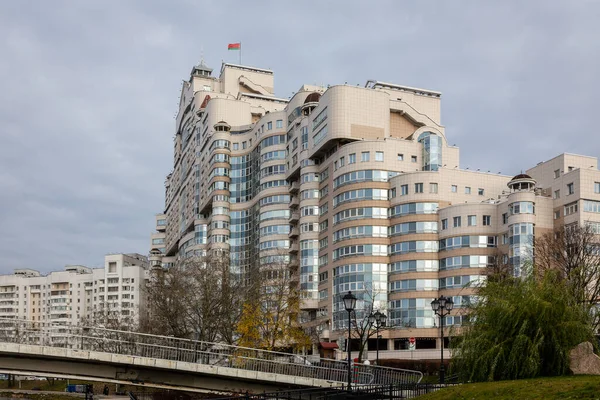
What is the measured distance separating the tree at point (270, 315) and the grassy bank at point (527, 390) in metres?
38.0

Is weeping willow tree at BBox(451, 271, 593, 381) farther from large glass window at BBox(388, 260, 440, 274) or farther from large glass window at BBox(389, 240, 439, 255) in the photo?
large glass window at BBox(389, 240, 439, 255)

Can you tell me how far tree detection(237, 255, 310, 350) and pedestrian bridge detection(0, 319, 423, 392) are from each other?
2070cm

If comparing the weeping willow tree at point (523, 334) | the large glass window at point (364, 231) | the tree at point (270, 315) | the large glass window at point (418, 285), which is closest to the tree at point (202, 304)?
the tree at point (270, 315)

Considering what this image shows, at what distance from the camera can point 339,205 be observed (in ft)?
303

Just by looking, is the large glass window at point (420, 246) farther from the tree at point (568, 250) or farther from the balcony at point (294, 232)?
the balcony at point (294, 232)

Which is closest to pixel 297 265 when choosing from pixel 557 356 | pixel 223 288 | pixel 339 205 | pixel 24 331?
pixel 339 205

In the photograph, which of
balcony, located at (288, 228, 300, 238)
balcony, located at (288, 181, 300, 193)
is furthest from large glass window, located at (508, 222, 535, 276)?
balcony, located at (288, 181, 300, 193)

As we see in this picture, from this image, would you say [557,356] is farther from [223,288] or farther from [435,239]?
[435,239]

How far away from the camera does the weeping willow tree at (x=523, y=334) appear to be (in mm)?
35281

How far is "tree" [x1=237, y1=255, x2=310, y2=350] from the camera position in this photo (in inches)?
2731

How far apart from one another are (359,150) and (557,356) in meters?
58.0

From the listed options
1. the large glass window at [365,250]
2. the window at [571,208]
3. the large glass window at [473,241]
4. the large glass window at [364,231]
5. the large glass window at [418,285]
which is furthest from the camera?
the large glass window at [364,231]

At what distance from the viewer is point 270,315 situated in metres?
71.1

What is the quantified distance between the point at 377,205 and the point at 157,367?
49436mm
